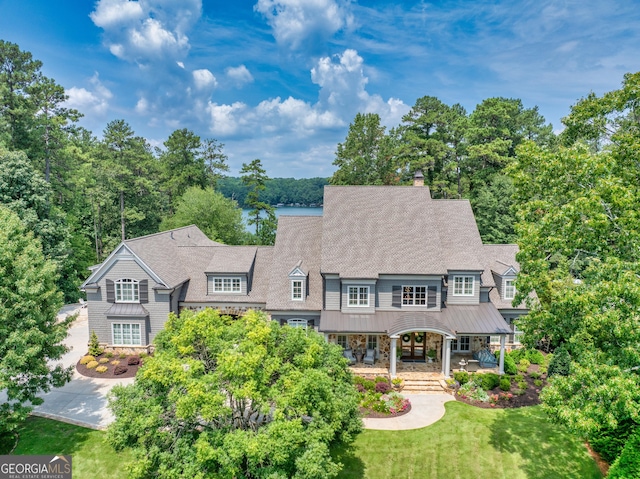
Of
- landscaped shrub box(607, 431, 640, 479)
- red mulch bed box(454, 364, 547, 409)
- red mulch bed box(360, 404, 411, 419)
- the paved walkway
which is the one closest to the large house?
the paved walkway

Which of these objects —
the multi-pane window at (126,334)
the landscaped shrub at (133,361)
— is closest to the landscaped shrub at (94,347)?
the multi-pane window at (126,334)

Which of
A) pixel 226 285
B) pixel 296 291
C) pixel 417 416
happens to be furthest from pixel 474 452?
pixel 226 285

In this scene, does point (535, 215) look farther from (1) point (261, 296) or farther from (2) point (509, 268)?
(1) point (261, 296)

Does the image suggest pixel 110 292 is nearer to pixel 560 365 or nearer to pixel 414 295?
pixel 414 295

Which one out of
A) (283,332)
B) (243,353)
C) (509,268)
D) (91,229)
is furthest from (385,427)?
(91,229)

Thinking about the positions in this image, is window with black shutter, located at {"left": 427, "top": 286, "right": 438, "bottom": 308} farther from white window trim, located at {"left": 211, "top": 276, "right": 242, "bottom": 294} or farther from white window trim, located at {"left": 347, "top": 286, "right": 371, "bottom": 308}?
white window trim, located at {"left": 211, "top": 276, "right": 242, "bottom": 294}

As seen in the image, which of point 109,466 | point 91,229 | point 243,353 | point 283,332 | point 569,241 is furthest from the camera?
point 91,229
